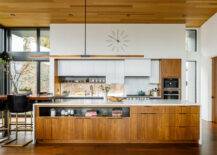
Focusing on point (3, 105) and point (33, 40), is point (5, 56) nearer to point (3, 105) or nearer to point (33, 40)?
point (33, 40)

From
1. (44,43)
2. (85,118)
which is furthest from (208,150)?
(44,43)

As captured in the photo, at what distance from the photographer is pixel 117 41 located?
1069 cm

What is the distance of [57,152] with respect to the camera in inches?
244

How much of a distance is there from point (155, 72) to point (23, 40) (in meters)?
5.03

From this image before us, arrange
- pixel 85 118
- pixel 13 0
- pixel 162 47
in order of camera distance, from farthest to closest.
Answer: pixel 162 47, pixel 13 0, pixel 85 118

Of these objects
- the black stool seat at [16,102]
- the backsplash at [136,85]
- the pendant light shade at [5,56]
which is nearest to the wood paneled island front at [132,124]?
the black stool seat at [16,102]

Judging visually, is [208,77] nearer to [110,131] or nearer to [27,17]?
[110,131]

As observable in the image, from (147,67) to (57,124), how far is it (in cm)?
444

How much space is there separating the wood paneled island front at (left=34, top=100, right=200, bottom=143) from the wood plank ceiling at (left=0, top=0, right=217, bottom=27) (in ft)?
9.41

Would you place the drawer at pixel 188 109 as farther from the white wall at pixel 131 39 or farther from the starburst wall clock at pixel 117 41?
the starburst wall clock at pixel 117 41

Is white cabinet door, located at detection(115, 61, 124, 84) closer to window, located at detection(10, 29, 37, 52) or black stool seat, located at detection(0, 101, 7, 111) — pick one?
window, located at detection(10, 29, 37, 52)

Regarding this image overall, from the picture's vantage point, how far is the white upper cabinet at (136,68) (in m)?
10.4

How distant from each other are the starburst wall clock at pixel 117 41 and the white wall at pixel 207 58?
2.76 metres

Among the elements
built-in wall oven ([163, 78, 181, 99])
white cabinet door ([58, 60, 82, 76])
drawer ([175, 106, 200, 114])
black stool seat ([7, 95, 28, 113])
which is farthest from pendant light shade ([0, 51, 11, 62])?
drawer ([175, 106, 200, 114])
